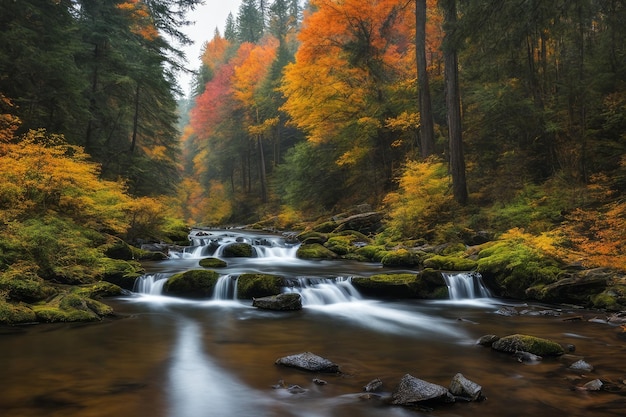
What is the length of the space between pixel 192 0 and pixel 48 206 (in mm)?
15972

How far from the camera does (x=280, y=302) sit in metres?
10.1

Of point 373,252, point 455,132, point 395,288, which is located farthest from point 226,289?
point 455,132

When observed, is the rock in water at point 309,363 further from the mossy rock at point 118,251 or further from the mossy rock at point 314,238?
the mossy rock at point 314,238

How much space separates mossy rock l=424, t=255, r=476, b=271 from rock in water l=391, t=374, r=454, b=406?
8.40 m

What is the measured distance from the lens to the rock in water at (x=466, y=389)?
198 inches

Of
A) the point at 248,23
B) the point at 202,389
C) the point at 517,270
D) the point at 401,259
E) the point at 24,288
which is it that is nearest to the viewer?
the point at 202,389

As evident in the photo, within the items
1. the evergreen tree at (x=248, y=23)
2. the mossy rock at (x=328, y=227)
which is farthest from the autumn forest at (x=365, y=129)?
the evergreen tree at (x=248, y=23)

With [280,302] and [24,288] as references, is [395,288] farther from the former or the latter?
[24,288]

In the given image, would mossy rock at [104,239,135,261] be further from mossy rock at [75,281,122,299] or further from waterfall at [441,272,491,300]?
waterfall at [441,272,491,300]

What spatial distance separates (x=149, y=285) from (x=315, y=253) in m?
7.72

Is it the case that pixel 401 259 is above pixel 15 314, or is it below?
above

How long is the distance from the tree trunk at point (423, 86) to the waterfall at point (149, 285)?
1290 cm

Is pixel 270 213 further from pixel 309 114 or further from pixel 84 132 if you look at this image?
pixel 84 132

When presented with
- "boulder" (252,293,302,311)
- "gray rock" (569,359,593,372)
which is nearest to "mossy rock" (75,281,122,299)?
"boulder" (252,293,302,311)
